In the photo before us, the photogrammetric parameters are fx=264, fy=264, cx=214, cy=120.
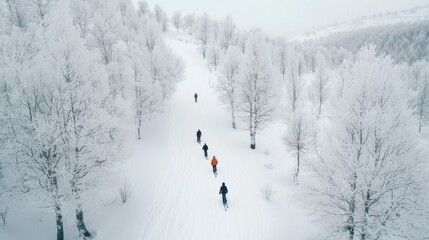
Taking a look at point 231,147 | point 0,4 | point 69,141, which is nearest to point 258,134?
point 231,147

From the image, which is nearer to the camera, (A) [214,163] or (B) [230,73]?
(A) [214,163]

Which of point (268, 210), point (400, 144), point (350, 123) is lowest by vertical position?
point (268, 210)

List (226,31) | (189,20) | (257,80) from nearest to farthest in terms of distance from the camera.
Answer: (257,80), (226,31), (189,20)

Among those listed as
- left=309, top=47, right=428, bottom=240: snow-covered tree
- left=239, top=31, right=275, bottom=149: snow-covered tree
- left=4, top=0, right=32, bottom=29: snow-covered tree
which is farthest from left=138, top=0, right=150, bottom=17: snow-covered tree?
left=309, top=47, right=428, bottom=240: snow-covered tree

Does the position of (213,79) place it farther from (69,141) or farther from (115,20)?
(69,141)

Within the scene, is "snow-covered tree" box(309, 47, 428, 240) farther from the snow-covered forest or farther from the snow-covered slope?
the snow-covered slope

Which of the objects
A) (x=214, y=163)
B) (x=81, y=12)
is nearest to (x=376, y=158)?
(x=214, y=163)

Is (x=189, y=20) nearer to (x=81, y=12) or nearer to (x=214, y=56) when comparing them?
(x=214, y=56)
